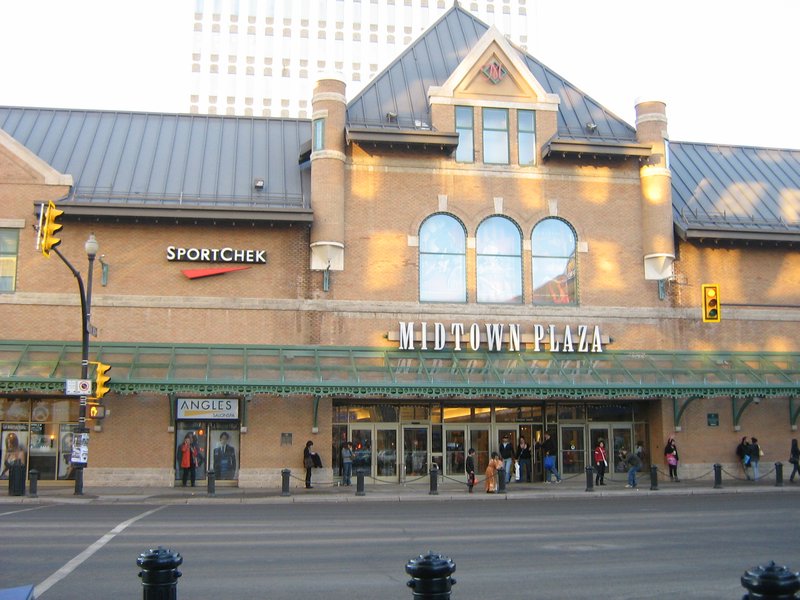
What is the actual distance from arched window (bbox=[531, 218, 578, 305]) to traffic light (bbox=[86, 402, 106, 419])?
15181mm

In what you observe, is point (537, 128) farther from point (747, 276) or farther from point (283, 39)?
point (283, 39)

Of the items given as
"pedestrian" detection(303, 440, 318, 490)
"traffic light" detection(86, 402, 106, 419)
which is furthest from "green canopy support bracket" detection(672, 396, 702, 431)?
"traffic light" detection(86, 402, 106, 419)

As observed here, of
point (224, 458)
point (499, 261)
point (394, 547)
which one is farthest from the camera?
point (499, 261)

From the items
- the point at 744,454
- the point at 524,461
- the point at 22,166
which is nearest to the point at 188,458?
the point at 22,166

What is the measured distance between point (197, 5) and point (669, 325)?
84824 millimetres

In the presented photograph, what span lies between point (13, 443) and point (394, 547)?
746 inches

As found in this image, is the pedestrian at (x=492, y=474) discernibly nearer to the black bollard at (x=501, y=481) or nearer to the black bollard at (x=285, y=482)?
the black bollard at (x=501, y=481)

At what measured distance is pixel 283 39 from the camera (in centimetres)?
10300

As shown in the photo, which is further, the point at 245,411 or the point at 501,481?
the point at 245,411

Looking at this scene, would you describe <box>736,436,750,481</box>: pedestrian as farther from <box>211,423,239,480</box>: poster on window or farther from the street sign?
the street sign

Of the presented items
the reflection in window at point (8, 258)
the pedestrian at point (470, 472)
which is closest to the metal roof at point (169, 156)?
the reflection in window at point (8, 258)

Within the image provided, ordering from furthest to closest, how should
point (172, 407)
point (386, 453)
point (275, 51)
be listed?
point (275, 51) < point (386, 453) < point (172, 407)

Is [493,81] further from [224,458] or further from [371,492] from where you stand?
[224,458]

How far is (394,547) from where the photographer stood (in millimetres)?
14828
